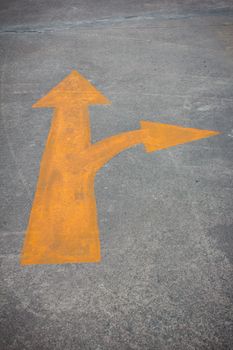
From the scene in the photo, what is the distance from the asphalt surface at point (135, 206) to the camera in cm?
228

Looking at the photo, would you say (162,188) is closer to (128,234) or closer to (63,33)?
(128,234)

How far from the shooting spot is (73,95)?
16.8 feet

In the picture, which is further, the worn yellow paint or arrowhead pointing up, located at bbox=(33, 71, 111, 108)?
arrowhead pointing up, located at bbox=(33, 71, 111, 108)

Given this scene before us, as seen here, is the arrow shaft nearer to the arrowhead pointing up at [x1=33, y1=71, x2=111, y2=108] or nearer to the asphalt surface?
the asphalt surface

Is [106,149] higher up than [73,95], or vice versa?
[73,95]

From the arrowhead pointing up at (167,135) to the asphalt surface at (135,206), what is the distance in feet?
0.37

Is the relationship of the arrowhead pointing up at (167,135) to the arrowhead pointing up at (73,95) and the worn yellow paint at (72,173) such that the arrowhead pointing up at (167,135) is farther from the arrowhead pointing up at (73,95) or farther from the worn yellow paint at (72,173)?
the arrowhead pointing up at (73,95)

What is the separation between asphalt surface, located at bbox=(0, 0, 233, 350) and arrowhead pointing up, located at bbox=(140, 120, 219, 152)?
4.4 inches

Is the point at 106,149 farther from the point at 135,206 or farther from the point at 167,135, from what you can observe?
the point at 135,206

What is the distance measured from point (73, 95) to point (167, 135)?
175 centimetres

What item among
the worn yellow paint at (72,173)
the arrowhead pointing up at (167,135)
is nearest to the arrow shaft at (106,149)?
the worn yellow paint at (72,173)

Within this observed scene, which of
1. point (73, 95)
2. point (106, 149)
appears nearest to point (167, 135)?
point (106, 149)

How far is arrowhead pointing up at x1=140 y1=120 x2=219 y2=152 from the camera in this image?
401 centimetres

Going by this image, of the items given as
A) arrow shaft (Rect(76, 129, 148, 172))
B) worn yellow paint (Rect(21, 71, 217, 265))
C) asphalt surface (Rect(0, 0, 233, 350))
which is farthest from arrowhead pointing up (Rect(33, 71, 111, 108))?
arrow shaft (Rect(76, 129, 148, 172))
